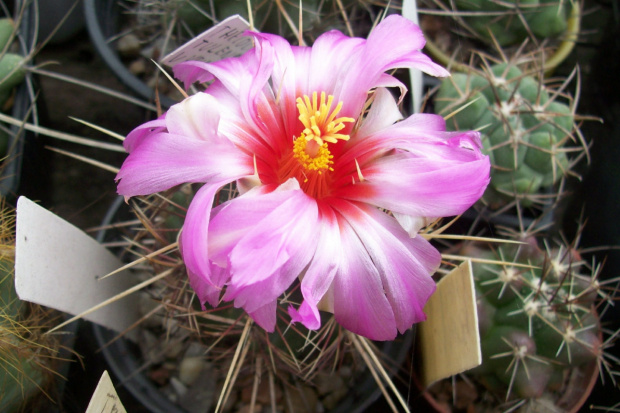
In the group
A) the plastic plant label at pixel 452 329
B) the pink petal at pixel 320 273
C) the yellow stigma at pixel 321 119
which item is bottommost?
the plastic plant label at pixel 452 329

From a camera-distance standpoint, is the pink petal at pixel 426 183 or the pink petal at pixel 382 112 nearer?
the pink petal at pixel 426 183

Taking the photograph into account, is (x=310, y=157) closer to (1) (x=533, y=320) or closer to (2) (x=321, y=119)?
(2) (x=321, y=119)

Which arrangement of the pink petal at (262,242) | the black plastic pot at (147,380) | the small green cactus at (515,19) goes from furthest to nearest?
the small green cactus at (515,19) < the black plastic pot at (147,380) < the pink petal at (262,242)

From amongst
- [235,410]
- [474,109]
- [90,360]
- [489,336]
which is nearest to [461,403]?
[489,336]

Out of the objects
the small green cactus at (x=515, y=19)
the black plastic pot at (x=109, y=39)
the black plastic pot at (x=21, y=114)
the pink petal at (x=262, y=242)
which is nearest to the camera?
the pink petal at (x=262, y=242)

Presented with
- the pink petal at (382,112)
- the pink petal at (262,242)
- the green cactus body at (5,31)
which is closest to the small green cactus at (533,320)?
the pink petal at (382,112)

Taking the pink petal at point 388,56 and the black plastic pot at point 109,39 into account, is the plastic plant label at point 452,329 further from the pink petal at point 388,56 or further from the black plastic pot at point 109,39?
the black plastic pot at point 109,39

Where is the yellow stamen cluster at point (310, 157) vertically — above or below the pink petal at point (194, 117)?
below
